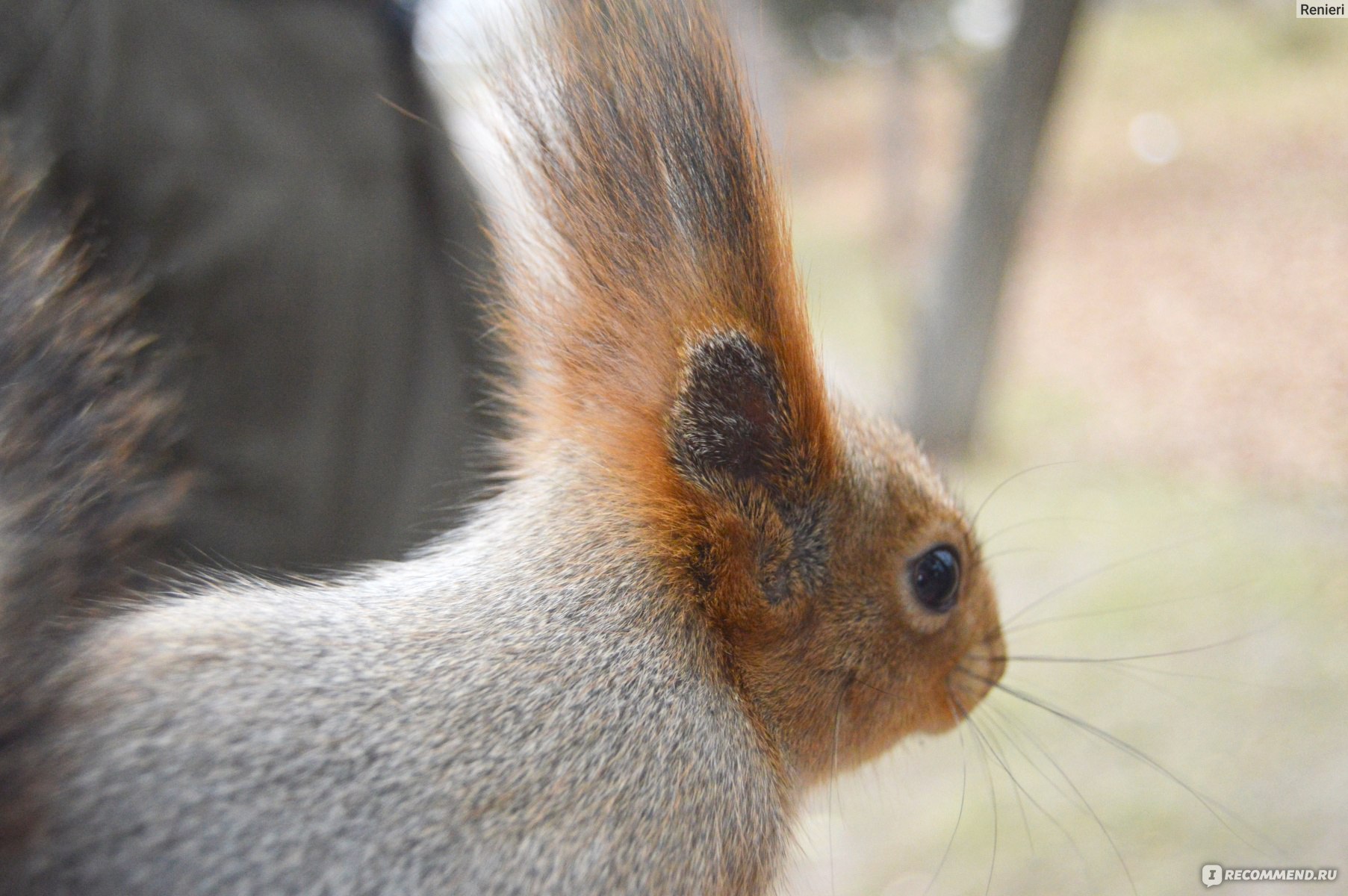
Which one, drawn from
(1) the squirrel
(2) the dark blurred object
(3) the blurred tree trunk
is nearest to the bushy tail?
(1) the squirrel

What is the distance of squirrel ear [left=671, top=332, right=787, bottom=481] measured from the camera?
77 centimetres

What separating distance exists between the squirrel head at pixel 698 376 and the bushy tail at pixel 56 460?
33cm

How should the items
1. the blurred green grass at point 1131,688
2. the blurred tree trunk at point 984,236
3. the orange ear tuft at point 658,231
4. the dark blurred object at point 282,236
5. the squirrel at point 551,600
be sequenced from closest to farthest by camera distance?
the squirrel at point 551,600 < the orange ear tuft at point 658,231 < the dark blurred object at point 282,236 < the blurred green grass at point 1131,688 < the blurred tree trunk at point 984,236

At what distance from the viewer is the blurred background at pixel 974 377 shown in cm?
100

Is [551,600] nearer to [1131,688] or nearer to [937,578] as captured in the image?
[937,578]

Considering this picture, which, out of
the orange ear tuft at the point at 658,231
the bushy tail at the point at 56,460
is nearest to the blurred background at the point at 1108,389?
the orange ear tuft at the point at 658,231

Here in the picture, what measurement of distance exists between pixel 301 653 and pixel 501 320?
43 cm

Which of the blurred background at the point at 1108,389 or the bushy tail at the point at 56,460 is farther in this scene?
the blurred background at the point at 1108,389

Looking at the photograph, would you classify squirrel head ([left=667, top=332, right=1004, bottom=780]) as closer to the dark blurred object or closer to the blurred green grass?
the blurred green grass

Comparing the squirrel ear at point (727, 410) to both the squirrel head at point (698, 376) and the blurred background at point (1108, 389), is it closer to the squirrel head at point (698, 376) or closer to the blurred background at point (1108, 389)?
the squirrel head at point (698, 376)

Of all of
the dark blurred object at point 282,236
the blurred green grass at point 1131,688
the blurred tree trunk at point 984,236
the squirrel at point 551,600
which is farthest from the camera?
the blurred tree trunk at point 984,236

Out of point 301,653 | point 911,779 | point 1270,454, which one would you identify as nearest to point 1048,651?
point 911,779

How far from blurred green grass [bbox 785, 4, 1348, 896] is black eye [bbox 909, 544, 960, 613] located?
225 millimetres

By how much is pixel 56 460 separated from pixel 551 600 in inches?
13.7
